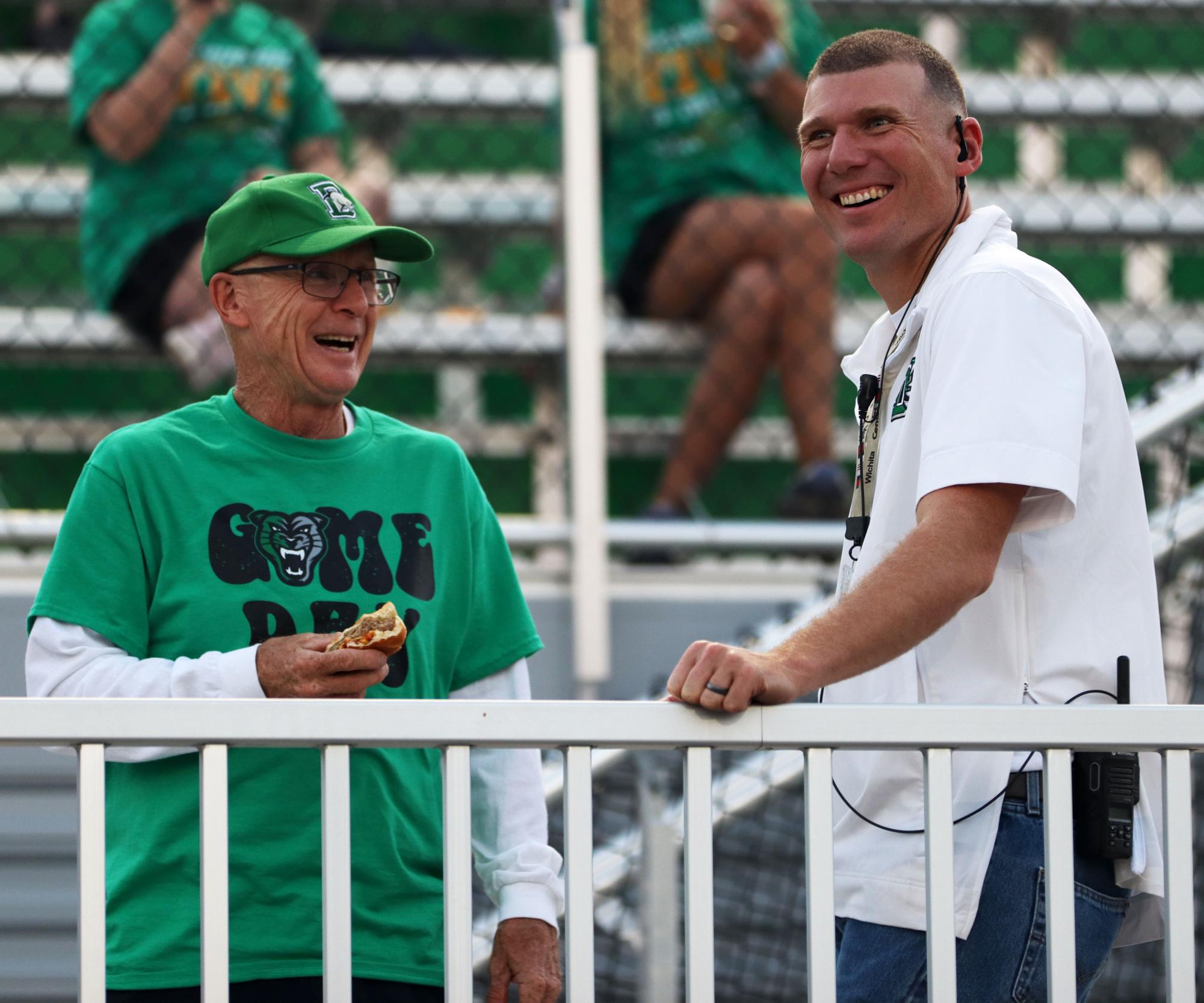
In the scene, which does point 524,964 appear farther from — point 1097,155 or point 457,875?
point 1097,155

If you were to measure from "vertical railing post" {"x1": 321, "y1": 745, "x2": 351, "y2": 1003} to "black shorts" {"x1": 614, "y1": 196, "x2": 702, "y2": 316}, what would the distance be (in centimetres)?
254

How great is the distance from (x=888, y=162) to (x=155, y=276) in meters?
2.36

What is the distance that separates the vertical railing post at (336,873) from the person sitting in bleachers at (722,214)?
2255 millimetres

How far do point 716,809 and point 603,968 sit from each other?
1.82 feet

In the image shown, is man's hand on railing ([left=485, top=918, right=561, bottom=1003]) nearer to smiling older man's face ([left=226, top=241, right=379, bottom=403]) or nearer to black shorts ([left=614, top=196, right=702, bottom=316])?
smiling older man's face ([left=226, top=241, right=379, bottom=403])

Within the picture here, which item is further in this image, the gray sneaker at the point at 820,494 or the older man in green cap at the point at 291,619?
the gray sneaker at the point at 820,494

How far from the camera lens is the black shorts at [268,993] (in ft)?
4.91

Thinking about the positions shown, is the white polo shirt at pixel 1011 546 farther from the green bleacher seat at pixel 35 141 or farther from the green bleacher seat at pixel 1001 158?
the green bleacher seat at pixel 1001 158

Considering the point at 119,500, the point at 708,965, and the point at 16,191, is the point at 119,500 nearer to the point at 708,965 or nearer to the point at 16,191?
the point at 708,965

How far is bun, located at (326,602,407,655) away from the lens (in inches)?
56.7

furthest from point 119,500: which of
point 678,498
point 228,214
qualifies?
point 678,498

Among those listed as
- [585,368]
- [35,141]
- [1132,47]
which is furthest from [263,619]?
[1132,47]

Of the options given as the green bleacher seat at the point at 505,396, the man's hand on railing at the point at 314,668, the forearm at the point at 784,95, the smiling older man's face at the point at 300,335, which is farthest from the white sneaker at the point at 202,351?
the man's hand on railing at the point at 314,668

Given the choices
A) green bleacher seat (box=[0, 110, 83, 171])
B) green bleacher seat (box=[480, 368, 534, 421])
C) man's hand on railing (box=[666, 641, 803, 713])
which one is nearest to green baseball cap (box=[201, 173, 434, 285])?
man's hand on railing (box=[666, 641, 803, 713])
